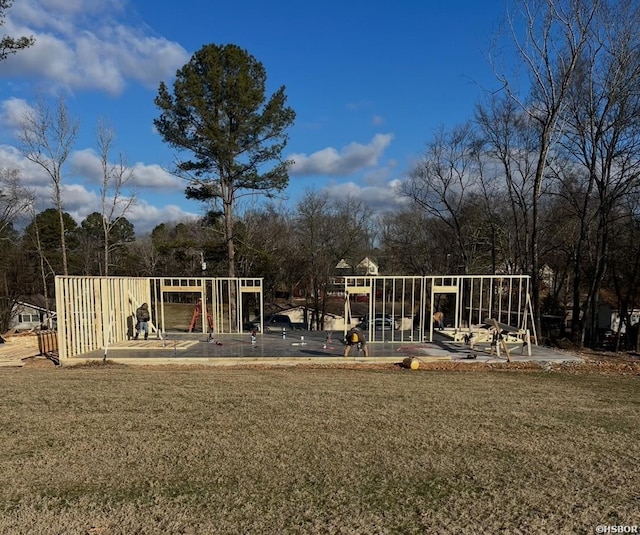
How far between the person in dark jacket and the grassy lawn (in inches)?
265

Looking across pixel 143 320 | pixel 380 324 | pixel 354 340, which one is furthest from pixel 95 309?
pixel 380 324

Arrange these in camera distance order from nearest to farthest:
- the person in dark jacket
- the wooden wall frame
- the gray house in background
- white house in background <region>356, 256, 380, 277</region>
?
the wooden wall frame → the person in dark jacket → the gray house in background → white house in background <region>356, 256, 380, 277</region>

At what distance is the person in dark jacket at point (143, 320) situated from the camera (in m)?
14.5

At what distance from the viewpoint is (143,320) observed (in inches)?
577

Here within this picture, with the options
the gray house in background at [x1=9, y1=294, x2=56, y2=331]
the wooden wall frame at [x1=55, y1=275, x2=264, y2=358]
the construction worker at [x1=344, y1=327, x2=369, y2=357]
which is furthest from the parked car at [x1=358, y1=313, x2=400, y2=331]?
the gray house in background at [x1=9, y1=294, x2=56, y2=331]

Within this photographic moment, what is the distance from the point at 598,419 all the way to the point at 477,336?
334 inches

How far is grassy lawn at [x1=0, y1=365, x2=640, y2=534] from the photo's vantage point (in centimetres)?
313

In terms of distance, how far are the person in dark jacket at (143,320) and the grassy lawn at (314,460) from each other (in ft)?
22.1

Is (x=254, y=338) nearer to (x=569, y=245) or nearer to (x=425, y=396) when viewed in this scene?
(x=425, y=396)

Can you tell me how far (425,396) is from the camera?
720 centimetres

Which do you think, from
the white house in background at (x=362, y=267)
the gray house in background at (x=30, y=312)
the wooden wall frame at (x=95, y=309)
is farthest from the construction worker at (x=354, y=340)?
the gray house in background at (x=30, y=312)

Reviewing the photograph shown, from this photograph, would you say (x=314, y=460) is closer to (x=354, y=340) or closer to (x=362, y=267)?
(x=354, y=340)

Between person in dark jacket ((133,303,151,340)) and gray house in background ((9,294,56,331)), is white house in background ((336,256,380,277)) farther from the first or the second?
gray house in background ((9,294,56,331))

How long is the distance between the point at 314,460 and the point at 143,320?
468 inches
